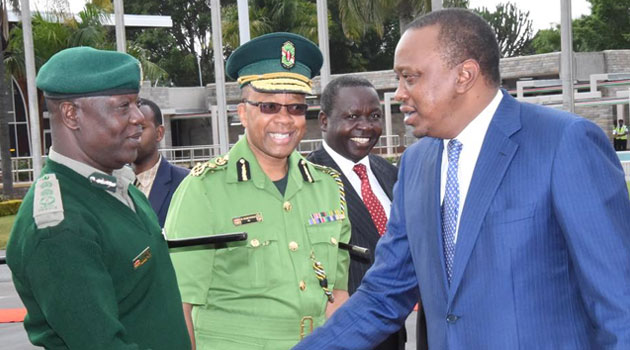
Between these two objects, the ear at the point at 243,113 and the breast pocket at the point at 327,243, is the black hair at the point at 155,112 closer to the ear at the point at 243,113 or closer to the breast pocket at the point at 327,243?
the ear at the point at 243,113

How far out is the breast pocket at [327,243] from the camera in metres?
3.50

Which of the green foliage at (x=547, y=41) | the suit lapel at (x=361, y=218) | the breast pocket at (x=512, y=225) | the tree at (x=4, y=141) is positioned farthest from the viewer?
the green foliage at (x=547, y=41)

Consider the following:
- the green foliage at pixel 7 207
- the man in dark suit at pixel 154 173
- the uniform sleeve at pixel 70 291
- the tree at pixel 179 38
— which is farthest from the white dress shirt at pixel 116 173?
the tree at pixel 179 38

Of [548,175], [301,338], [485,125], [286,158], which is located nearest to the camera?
[548,175]

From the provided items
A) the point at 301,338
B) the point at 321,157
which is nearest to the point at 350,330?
the point at 301,338

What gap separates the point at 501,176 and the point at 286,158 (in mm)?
1250

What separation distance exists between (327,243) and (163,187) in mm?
2155

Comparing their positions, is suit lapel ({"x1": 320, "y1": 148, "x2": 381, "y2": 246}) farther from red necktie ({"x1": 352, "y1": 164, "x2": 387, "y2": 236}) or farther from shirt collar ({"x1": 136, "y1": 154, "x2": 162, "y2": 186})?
shirt collar ({"x1": 136, "y1": 154, "x2": 162, "y2": 186})

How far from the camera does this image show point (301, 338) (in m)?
3.38

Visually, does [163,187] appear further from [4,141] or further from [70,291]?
[4,141]

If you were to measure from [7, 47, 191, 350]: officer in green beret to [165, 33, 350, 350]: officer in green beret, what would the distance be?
0.49 meters

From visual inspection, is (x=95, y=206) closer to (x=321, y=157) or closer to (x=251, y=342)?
(x=251, y=342)

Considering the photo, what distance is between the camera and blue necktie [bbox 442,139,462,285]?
271 centimetres

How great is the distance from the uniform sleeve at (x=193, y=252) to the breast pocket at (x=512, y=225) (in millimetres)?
1182
